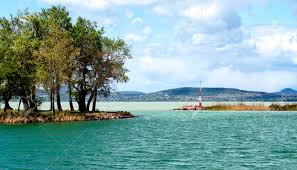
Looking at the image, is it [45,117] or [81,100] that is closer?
[45,117]

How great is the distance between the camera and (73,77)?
99312 mm

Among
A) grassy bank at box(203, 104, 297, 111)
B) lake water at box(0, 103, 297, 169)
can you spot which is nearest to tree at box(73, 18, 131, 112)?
lake water at box(0, 103, 297, 169)

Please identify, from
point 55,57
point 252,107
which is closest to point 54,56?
point 55,57

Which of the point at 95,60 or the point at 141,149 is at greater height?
the point at 95,60

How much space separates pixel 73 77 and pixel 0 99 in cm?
1374

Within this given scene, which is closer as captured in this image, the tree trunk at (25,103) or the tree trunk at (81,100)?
the tree trunk at (25,103)

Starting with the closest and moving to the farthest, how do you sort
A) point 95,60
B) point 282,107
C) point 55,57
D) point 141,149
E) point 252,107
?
point 141,149 < point 55,57 < point 95,60 < point 252,107 < point 282,107

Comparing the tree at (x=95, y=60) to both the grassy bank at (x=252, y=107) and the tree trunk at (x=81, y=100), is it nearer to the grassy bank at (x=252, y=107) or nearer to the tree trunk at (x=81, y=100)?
the tree trunk at (x=81, y=100)

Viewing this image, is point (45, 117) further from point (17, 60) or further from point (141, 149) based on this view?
point (141, 149)

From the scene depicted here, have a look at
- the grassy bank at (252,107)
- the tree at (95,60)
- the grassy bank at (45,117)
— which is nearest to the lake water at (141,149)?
the grassy bank at (45,117)

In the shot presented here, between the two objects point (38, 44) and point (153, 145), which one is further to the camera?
point (38, 44)

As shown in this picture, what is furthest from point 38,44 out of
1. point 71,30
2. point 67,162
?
point 67,162

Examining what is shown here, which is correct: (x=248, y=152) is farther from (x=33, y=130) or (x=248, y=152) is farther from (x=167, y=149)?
(x=33, y=130)

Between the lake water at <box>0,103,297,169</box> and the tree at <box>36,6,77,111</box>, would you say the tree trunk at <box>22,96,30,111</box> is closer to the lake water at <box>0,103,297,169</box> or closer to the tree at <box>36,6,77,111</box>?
the tree at <box>36,6,77,111</box>
